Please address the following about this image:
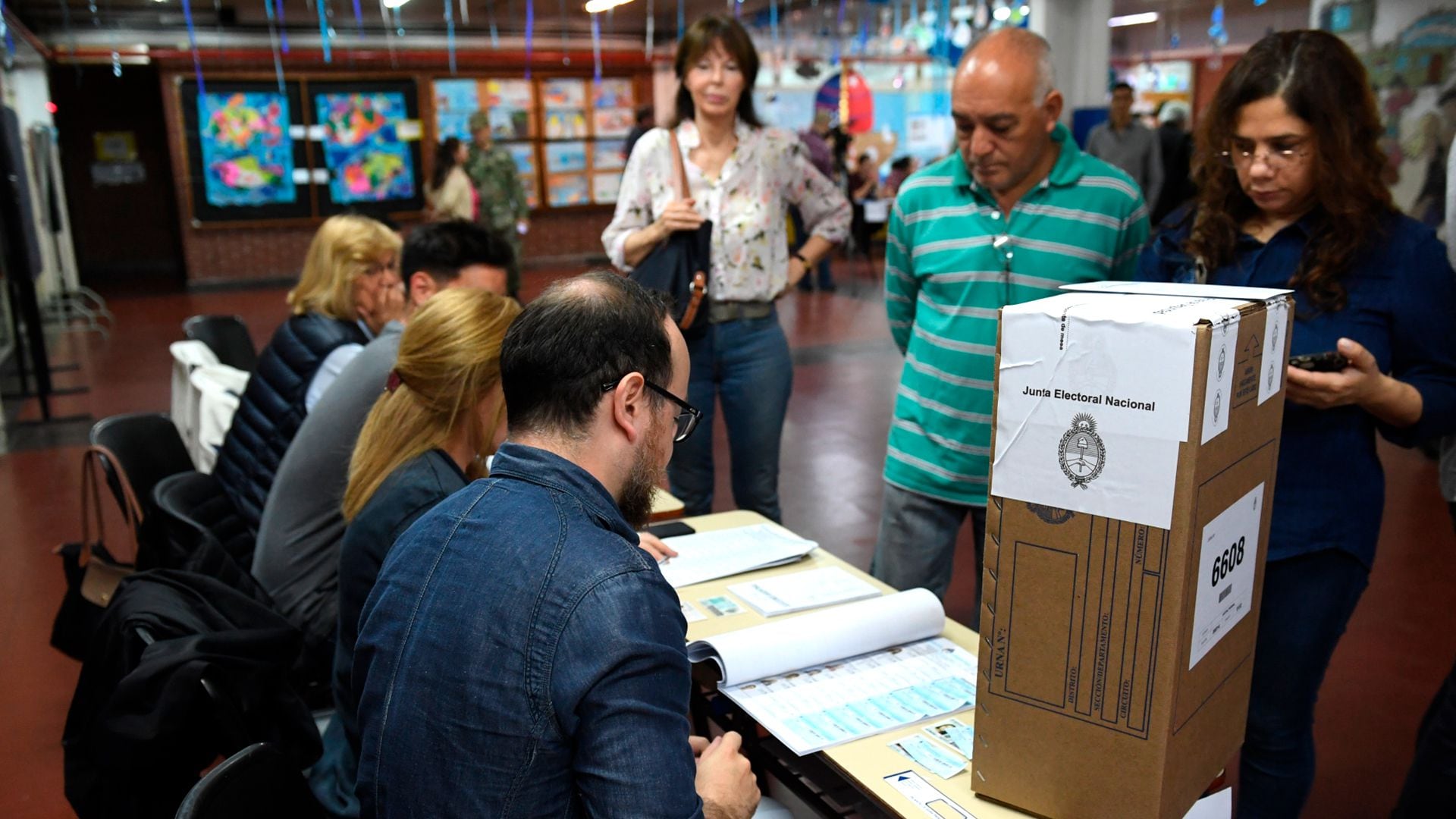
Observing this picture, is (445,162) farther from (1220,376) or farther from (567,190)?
(1220,376)

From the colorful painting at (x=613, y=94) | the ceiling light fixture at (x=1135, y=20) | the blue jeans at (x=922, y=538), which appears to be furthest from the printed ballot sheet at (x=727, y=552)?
the ceiling light fixture at (x=1135, y=20)

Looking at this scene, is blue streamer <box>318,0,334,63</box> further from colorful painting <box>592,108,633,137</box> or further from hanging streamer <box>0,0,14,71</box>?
colorful painting <box>592,108,633,137</box>

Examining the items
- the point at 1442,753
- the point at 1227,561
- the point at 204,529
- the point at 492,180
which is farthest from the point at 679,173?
the point at 492,180

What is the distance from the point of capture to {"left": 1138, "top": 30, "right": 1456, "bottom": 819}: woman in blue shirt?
1.55 meters

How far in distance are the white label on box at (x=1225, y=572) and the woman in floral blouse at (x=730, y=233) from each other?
63.8 inches

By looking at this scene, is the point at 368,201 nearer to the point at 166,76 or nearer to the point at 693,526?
the point at 166,76

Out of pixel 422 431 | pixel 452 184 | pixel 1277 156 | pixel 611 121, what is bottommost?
pixel 422 431

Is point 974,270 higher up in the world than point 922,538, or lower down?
higher up

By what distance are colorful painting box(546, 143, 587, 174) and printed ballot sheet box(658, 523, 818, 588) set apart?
1217cm

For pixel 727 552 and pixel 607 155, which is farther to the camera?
pixel 607 155

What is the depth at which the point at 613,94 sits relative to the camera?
13883 mm

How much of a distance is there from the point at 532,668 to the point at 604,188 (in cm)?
1358

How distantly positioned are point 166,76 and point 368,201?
2487 millimetres

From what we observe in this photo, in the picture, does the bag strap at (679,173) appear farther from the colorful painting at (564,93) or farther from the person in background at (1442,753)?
the colorful painting at (564,93)
